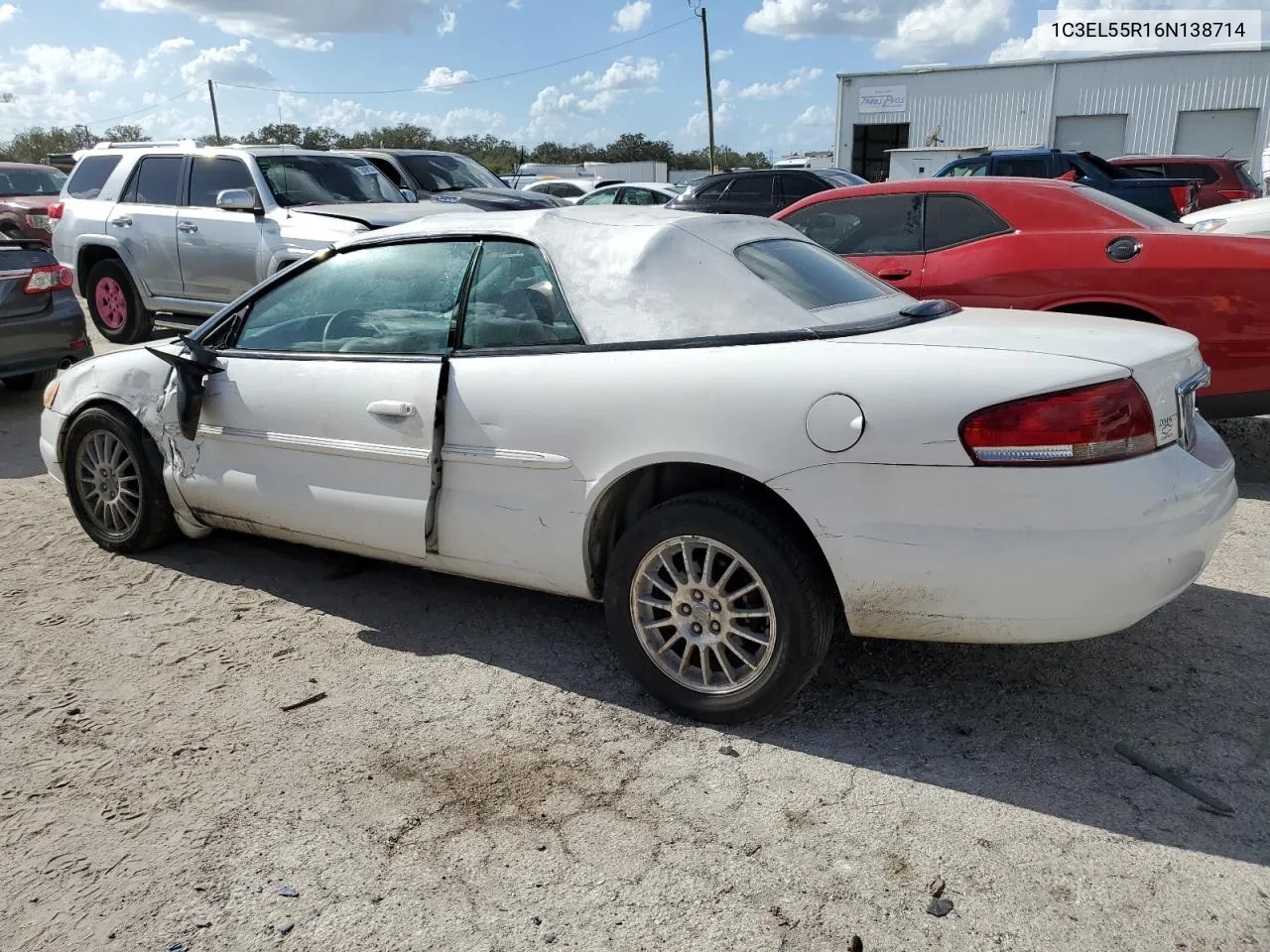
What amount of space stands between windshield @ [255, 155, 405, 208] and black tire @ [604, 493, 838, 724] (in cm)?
717

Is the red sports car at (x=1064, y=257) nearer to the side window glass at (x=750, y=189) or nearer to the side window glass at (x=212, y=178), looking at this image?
the side window glass at (x=212, y=178)

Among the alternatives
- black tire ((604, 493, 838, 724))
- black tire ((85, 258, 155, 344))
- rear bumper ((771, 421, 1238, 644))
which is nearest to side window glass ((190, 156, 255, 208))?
black tire ((85, 258, 155, 344))

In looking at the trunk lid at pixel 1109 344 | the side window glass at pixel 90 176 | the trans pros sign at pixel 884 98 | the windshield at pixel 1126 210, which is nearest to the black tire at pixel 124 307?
the side window glass at pixel 90 176

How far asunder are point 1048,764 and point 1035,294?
363cm

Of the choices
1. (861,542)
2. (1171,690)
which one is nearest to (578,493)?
(861,542)

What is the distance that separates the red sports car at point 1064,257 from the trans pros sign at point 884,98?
28695mm

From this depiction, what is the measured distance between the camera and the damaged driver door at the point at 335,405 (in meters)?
3.70

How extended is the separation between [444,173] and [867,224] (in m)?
7.78

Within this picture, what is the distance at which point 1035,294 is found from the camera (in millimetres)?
5918

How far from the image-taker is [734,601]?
10.4 ft

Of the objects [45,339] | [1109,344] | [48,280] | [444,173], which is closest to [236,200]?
[48,280]

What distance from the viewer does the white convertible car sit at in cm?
278

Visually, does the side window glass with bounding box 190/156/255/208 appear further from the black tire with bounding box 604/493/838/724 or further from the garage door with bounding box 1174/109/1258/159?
the garage door with bounding box 1174/109/1258/159

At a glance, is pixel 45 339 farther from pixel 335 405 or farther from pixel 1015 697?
Result: pixel 1015 697
